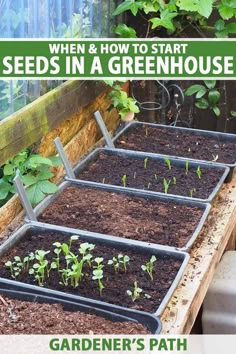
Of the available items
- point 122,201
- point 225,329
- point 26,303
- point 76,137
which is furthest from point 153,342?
point 76,137

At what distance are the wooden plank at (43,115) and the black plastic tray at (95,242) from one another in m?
0.27

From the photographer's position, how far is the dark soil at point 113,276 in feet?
6.24

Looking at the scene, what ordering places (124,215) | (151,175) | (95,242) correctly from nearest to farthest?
(95,242) < (124,215) < (151,175)

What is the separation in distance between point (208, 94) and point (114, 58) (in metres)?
0.83

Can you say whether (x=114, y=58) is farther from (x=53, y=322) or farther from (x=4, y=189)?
(x=53, y=322)

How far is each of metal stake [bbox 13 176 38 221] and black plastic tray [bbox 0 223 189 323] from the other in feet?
0.23

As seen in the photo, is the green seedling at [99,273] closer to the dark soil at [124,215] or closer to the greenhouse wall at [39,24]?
the dark soil at [124,215]

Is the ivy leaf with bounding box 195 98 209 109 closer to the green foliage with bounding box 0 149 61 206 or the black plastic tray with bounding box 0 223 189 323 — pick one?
the green foliage with bounding box 0 149 61 206

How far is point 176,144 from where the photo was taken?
3.04m

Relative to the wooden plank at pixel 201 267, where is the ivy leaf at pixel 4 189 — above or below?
above

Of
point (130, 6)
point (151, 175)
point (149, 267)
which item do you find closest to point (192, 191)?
point (151, 175)

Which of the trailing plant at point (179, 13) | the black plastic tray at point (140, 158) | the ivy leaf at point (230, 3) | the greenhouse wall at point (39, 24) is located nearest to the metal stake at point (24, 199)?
the greenhouse wall at point (39, 24)

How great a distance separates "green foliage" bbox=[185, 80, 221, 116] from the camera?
324 cm

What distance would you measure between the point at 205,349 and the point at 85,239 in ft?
2.04
